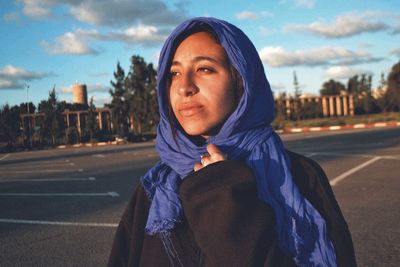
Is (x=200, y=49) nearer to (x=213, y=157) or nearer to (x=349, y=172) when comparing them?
(x=213, y=157)

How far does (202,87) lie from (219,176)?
0.46 m

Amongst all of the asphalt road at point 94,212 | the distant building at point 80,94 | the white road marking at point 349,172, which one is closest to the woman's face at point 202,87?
the asphalt road at point 94,212

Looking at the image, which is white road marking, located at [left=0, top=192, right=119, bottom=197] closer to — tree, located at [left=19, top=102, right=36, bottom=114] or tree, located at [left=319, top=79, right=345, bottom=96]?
tree, located at [left=19, top=102, right=36, bottom=114]

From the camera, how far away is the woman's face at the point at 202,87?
1.58 m

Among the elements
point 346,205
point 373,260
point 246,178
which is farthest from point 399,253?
point 246,178

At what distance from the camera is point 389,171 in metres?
8.05

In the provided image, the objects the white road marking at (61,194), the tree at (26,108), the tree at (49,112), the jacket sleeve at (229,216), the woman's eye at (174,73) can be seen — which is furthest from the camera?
the tree at (49,112)

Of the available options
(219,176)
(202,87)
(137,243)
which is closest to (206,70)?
(202,87)

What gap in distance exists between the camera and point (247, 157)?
1589mm

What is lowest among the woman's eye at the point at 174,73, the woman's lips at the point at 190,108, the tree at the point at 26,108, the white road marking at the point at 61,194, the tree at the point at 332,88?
the white road marking at the point at 61,194

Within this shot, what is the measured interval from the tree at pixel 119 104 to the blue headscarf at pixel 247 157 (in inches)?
1696

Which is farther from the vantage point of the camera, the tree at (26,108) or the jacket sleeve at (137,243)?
the tree at (26,108)

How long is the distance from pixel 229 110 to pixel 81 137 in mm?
38573

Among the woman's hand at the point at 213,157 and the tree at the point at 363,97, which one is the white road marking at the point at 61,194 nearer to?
the woman's hand at the point at 213,157
